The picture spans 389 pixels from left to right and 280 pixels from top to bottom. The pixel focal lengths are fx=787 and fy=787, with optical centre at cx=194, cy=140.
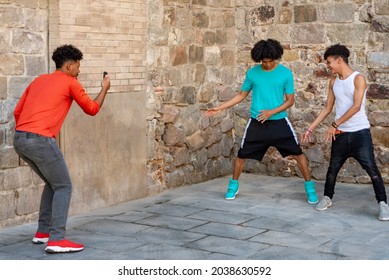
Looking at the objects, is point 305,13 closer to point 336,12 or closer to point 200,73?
point 336,12

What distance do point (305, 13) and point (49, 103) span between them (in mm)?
4414

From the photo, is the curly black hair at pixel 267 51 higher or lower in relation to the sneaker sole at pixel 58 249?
higher

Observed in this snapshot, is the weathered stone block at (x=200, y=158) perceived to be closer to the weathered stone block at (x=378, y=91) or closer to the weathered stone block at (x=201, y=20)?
the weathered stone block at (x=201, y=20)

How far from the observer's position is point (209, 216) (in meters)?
7.32

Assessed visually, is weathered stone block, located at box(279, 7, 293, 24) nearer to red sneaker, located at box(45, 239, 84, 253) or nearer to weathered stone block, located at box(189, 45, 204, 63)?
weathered stone block, located at box(189, 45, 204, 63)

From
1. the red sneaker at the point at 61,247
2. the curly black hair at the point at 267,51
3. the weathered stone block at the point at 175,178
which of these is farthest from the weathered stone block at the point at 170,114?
the red sneaker at the point at 61,247

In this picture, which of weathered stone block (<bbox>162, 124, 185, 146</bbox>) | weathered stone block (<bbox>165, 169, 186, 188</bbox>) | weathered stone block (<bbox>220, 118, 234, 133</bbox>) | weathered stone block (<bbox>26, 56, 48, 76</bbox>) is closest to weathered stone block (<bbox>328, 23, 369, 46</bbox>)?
weathered stone block (<bbox>220, 118, 234, 133</bbox>)

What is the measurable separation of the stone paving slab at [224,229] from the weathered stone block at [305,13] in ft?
6.89

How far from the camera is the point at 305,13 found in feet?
30.7

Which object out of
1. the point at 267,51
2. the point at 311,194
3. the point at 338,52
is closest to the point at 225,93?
the point at 267,51

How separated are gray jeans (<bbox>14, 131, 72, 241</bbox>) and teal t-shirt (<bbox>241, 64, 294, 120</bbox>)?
2.54 metres

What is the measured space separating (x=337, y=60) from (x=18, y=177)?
10.0ft

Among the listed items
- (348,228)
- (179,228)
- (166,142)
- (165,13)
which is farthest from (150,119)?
(348,228)

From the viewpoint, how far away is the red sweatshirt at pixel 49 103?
231 inches
